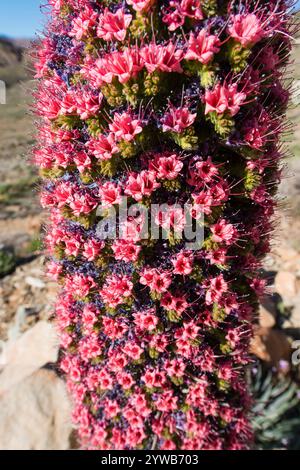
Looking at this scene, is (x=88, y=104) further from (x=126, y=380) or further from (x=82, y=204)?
(x=126, y=380)

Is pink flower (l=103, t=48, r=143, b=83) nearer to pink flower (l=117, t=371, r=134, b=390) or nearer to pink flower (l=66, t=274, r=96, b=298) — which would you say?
pink flower (l=66, t=274, r=96, b=298)

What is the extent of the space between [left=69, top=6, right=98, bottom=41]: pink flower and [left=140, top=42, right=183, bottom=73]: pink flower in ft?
1.50

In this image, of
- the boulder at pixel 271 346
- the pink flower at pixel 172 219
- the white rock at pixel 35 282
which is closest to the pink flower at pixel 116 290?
the pink flower at pixel 172 219

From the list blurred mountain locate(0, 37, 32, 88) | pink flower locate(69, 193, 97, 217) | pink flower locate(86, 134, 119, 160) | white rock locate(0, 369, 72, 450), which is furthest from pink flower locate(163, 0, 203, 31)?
blurred mountain locate(0, 37, 32, 88)

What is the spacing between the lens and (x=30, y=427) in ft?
15.0

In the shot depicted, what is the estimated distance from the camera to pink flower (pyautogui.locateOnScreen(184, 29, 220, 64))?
2340 mm

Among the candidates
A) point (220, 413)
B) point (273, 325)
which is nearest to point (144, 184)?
point (220, 413)

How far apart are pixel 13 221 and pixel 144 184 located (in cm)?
816

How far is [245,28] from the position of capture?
237 cm

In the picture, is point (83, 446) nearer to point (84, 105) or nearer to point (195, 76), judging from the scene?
point (84, 105)

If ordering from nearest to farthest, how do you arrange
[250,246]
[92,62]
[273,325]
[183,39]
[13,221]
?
[183,39] < [92,62] < [250,246] < [273,325] < [13,221]
